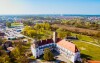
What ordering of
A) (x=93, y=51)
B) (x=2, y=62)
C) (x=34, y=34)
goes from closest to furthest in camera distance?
(x=2, y=62) < (x=93, y=51) < (x=34, y=34)

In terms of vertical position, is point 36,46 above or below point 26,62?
above

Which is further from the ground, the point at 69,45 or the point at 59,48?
the point at 69,45

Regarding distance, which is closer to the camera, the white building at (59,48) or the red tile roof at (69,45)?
the red tile roof at (69,45)

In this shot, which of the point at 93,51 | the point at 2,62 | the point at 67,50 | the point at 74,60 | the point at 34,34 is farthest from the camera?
the point at 34,34

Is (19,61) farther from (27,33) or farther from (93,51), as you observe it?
(27,33)

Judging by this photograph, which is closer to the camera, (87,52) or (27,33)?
(87,52)

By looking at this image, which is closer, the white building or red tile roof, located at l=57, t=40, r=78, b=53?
red tile roof, located at l=57, t=40, r=78, b=53

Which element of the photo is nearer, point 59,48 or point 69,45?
point 69,45

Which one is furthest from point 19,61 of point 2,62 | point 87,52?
point 87,52
